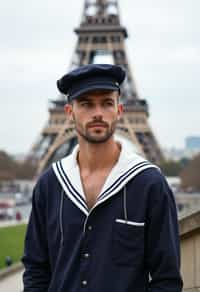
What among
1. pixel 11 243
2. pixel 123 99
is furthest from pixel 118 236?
pixel 123 99

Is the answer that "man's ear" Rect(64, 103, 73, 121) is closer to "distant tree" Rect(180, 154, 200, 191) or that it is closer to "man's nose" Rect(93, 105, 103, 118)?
"man's nose" Rect(93, 105, 103, 118)

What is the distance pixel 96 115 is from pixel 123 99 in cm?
6221

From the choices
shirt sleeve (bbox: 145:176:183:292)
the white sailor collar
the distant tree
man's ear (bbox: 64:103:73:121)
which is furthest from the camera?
the distant tree

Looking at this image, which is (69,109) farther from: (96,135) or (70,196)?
(70,196)

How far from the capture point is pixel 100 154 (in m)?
3.07

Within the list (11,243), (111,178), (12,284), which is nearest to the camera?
(111,178)

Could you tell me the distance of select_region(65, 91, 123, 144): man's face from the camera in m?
3.01

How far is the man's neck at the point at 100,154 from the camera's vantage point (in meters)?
3.06

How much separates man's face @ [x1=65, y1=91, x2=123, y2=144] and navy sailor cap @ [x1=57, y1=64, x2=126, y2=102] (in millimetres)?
34

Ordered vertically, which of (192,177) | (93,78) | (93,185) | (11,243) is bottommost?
(93,185)

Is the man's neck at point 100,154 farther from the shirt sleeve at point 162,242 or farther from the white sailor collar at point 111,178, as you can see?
the shirt sleeve at point 162,242

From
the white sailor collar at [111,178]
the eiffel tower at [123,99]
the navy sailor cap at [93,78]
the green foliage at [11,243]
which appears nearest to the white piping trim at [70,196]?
the white sailor collar at [111,178]

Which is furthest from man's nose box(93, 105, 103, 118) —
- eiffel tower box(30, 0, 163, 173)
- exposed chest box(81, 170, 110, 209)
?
eiffel tower box(30, 0, 163, 173)

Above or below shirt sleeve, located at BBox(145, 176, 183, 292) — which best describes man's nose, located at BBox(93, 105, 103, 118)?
above
